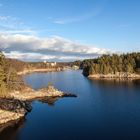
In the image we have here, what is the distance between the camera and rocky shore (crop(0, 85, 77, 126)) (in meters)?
63.8

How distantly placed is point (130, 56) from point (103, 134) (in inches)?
5784

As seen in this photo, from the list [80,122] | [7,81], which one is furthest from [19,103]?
[7,81]

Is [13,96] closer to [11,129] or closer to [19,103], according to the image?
[19,103]

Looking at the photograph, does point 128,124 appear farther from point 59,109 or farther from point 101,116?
point 59,109

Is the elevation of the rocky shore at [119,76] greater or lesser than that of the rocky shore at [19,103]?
greater

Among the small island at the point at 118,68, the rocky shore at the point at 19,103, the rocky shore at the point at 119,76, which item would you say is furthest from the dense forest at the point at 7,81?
the small island at the point at 118,68

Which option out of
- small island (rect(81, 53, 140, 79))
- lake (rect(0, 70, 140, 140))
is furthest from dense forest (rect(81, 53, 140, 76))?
lake (rect(0, 70, 140, 140))

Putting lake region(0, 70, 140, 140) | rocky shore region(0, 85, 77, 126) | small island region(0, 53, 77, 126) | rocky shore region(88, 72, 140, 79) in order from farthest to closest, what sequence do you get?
rocky shore region(88, 72, 140, 79) → small island region(0, 53, 77, 126) → rocky shore region(0, 85, 77, 126) → lake region(0, 70, 140, 140)

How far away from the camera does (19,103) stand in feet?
239

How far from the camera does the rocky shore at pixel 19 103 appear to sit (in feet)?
209

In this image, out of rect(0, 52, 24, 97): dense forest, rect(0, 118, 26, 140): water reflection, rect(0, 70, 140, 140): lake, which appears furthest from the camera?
rect(0, 52, 24, 97): dense forest

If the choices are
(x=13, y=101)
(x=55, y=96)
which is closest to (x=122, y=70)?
(x=55, y=96)

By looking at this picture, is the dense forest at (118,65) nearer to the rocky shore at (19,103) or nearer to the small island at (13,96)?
the small island at (13,96)

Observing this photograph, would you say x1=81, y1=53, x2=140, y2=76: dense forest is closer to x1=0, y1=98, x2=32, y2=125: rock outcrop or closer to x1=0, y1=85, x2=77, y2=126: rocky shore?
x1=0, y1=85, x2=77, y2=126: rocky shore
